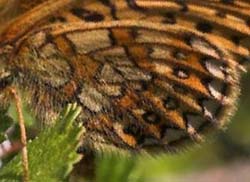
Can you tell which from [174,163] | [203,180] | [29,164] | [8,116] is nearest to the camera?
[29,164]

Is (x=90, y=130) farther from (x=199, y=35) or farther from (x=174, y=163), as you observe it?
(x=174, y=163)

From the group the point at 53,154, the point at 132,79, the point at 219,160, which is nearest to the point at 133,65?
the point at 132,79

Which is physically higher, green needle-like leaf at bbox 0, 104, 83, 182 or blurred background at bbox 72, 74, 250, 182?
green needle-like leaf at bbox 0, 104, 83, 182

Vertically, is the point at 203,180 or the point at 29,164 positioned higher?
the point at 29,164

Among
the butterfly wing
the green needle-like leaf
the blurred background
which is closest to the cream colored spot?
the butterfly wing

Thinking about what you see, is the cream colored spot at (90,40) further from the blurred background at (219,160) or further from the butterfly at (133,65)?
the blurred background at (219,160)

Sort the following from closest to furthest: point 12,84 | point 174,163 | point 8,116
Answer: point 8,116 < point 12,84 < point 174,163

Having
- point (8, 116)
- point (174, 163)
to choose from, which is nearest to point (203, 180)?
point (174, 163)

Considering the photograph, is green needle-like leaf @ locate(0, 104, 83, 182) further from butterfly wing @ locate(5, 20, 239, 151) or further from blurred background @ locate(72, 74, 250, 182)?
blurred background @ locate(72, 74, 250, 182)
